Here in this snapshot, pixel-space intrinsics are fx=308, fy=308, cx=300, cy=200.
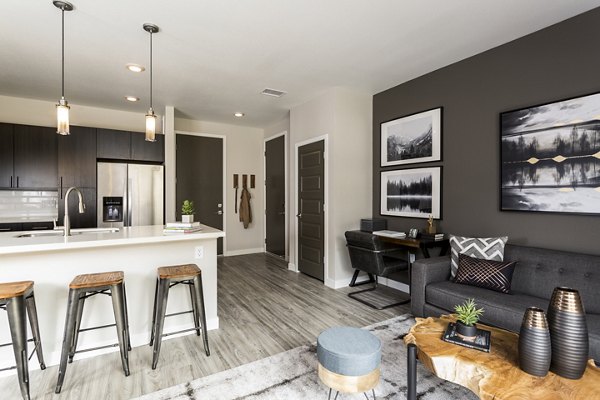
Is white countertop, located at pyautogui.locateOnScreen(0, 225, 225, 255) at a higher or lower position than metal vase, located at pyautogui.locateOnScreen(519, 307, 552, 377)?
higher

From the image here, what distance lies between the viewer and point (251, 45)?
303cm

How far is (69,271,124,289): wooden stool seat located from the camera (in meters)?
2.10

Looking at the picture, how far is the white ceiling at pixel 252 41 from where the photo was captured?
2.44 meters

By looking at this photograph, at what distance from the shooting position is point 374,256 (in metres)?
3.65

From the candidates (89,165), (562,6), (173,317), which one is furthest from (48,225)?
(562,6)

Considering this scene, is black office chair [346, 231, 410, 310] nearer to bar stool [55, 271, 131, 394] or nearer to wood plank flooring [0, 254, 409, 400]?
wood plank flooring [0, 254, 409, 400]

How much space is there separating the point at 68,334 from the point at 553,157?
4035 mm

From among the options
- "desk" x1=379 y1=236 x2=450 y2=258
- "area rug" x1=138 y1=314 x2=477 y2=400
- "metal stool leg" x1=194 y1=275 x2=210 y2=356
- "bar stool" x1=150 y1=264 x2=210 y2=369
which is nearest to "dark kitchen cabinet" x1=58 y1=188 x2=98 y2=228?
"bar stool" x1=150 y1=264 x2=210 y2=369

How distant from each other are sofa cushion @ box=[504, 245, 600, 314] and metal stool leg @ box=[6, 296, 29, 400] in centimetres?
367

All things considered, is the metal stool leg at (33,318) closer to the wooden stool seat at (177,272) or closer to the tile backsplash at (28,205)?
the wooden stool seat at (177,272)

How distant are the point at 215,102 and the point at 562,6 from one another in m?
4.22

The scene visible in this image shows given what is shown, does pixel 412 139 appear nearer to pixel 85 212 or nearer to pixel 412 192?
pixel 412 192

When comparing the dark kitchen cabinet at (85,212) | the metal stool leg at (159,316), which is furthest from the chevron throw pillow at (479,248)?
the dark kitchen cabinet at (85,212)

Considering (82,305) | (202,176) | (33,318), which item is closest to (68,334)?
(82,305)
